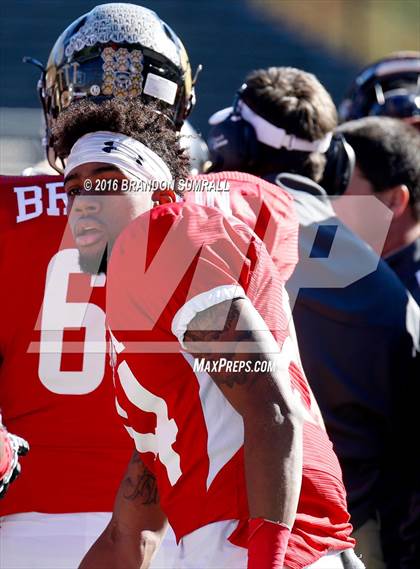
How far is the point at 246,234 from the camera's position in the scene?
1766 millimetres

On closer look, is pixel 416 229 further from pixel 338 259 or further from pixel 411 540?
pixel 411 540

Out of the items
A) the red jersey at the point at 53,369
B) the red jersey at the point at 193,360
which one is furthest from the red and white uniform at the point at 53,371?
the red jersey at the point at 193,360

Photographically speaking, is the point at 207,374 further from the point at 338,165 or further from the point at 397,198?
the point at 397,198

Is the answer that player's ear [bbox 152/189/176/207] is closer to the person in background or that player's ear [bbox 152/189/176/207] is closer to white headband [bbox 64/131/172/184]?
white headband [bbox 64/131/172/184]

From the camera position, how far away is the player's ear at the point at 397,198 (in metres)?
3.56

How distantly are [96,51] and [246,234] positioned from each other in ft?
3.36

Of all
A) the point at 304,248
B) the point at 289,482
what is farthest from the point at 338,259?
the point at 289,482

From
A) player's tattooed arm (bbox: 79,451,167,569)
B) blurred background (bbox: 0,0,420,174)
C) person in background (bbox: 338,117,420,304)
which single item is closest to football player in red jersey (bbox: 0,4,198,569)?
player's tattooed arm (bbox: 79,451,167,569)

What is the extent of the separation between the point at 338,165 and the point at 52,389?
1.47 meters

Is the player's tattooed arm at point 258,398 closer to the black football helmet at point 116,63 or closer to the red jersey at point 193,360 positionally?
the red jersey at point 193,360

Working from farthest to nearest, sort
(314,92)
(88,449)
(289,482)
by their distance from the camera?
1. (314,92)
2. (88,449)
3. (289,482)

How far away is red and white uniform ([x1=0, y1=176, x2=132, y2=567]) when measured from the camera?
7.51 ft

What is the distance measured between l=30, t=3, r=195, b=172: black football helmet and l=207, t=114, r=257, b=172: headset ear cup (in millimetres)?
588

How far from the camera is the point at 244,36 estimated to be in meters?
6.47
